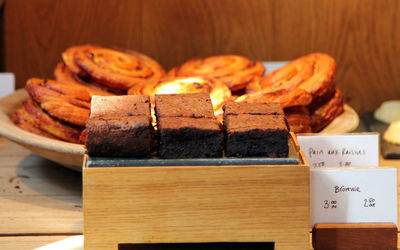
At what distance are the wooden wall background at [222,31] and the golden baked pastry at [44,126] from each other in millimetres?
688

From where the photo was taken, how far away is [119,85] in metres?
2.07

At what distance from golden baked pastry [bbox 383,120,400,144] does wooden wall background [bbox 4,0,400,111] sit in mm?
342

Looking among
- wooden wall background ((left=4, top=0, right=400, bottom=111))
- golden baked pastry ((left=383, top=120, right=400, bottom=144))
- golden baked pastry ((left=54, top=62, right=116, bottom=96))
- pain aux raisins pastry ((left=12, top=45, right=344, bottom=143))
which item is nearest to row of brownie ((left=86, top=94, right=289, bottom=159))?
pain aux raisins pastry ((left=12, top=45, right=344, bottom=143))

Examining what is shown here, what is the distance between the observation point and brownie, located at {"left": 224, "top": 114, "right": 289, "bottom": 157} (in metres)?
1.29

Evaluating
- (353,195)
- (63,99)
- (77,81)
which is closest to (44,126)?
(63,99)

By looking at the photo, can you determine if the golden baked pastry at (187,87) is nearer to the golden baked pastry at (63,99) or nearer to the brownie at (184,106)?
the golden baked pastry at (63,99)

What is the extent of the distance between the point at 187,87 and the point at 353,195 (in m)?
0.68

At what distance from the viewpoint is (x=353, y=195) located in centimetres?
142

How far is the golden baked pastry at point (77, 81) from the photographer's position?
2.05m

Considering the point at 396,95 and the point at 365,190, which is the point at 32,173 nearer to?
the point at 365,190

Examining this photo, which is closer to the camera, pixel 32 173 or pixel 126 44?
pixel 32 173

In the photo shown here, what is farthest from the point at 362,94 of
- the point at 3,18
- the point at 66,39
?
the point at 3,18

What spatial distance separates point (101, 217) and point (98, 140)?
0.50 feet

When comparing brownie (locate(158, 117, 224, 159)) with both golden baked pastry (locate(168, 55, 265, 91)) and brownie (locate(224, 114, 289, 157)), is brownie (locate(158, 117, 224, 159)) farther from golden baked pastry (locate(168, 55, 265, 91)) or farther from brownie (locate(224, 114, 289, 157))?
golden baked pastry (locate(168, 55, 265, 91))
